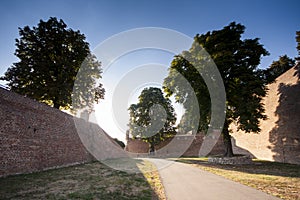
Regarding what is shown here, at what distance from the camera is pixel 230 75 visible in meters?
15.2

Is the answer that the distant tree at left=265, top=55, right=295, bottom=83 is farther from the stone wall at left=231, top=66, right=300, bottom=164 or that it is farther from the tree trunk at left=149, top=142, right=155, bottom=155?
the tree trunk at left=149, top=142, right=155, bottom=155

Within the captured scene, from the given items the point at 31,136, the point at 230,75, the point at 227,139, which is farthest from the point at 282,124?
the point at 31,136

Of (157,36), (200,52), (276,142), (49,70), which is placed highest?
(157,36)

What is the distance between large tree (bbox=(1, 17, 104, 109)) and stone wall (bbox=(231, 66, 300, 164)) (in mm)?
20223

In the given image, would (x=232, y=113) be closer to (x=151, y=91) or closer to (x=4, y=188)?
(x=4, y=188)

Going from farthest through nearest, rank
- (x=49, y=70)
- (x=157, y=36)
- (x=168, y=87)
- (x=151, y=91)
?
1. (x=151, y=91)
2. (x=49, y=70)
3. (x=168, y=87)
4. (x=157, y=36)

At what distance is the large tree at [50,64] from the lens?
57.0 ft

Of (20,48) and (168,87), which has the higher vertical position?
(20,48)

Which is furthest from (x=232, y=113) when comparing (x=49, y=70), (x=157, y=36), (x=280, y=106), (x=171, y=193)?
(x=49, y=70)

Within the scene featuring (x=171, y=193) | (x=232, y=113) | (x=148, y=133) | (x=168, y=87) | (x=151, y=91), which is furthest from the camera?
(x=151, y=91)

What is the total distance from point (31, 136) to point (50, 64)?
11.6 metres

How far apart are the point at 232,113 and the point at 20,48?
21560mm

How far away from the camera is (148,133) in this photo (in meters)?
29.6

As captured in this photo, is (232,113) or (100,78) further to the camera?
(100,78)
